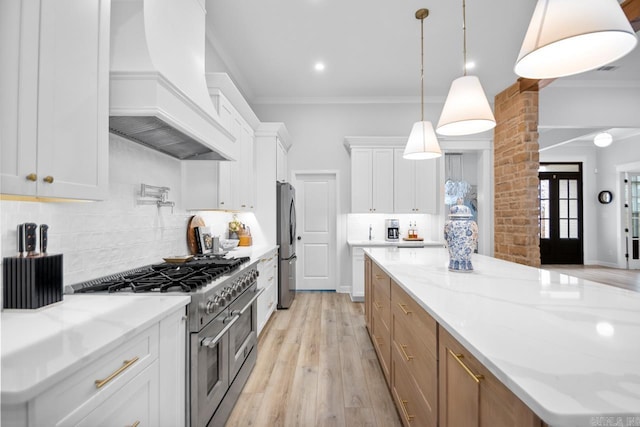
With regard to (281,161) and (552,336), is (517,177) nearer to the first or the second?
(281,161)

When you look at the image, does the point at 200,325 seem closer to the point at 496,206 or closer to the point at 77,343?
the point at 77,343

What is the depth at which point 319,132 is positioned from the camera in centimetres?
518

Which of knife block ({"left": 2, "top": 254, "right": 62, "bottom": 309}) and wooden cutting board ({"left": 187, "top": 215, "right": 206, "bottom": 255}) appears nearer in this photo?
knife block ({"left": 2, "top": 254, "right": 62, "bottom": 309})

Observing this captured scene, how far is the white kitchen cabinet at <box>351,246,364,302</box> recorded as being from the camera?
A: 15.1 ft

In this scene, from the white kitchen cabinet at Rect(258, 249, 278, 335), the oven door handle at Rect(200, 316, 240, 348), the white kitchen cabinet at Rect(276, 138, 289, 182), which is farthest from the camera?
the white kitchen cabinet at Rect(276, 138, 289, 182)

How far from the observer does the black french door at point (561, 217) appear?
777cm

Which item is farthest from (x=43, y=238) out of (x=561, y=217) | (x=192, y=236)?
(x=561, y=217)

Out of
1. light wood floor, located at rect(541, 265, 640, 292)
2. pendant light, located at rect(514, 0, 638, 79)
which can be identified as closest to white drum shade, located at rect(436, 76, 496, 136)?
pendant light, located at rect(514, 0, 638, 79)

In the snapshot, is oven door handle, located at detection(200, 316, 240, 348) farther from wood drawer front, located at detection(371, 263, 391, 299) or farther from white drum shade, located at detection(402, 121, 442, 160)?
white drum shade, located at detection(402, 121, 442, 160)

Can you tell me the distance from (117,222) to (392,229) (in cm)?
406

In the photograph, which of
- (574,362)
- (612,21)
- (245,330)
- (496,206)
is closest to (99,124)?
(245,330)

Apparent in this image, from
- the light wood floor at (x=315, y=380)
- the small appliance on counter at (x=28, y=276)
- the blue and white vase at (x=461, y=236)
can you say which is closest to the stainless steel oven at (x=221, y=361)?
the light wood floor at (x=315, y=380)

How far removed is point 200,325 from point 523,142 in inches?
179

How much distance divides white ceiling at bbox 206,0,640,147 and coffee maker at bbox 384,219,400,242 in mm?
2099
